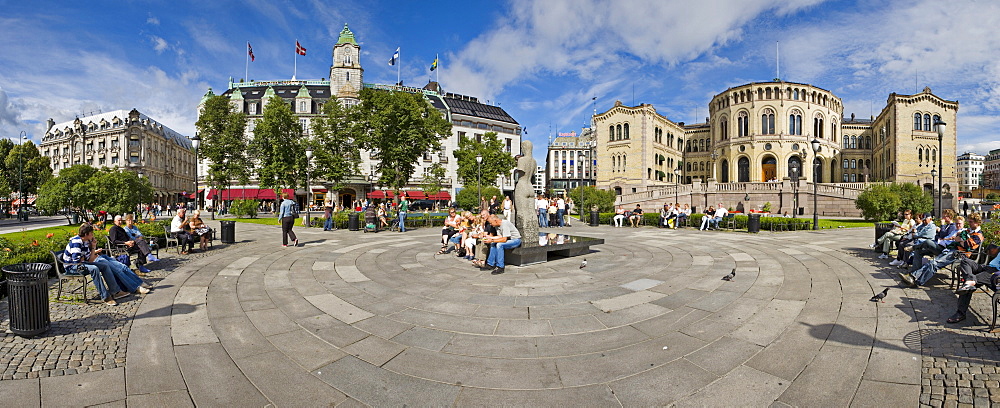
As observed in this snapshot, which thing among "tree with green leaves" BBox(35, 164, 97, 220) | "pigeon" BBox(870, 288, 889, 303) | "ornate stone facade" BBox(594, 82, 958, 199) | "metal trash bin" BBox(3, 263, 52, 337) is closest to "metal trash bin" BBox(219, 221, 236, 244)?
"metal trash bin" BBox(3, 263, 52, 337)

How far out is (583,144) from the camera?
117 metres

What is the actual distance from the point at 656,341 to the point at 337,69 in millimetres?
63469

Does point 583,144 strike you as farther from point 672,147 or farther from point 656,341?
point 656,341

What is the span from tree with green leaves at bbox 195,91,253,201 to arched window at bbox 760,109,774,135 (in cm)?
6523

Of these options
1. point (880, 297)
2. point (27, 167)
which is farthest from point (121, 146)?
point (880, 297)

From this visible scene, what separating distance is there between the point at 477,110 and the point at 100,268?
64.7 meters

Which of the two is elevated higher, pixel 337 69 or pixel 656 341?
pixel 337 69

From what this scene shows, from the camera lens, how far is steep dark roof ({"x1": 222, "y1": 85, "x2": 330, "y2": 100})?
6084 cm

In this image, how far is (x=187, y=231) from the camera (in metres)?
12.3

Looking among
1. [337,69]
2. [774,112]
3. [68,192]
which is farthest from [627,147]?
[68,192]

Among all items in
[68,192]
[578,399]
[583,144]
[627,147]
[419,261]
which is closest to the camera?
[578,399]

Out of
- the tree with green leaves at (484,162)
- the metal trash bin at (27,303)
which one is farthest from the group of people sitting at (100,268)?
the tree with green leaves at (484,162)

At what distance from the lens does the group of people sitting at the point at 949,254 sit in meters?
5.49

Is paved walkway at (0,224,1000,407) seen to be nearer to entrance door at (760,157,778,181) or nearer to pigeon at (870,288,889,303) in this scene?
pigeon at (870,288,889,303)
